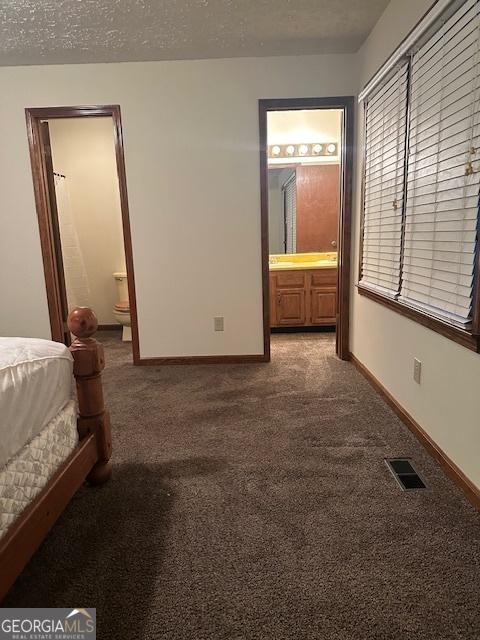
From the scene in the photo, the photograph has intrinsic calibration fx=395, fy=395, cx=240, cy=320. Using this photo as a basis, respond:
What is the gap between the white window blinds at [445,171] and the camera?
61.5 inches

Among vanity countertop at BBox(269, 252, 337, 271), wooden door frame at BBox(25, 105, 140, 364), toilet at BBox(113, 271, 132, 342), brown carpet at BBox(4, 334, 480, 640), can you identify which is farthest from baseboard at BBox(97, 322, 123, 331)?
brown carpet at BBox(4, 334, 480, 640)

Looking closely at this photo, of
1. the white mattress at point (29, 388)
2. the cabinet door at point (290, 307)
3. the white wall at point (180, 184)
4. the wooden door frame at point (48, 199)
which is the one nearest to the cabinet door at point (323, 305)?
the cabinet door at point (290, 307)

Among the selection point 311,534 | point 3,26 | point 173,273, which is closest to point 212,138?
point 173,273

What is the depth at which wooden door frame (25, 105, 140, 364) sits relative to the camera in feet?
10.3

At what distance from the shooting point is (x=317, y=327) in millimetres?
4508

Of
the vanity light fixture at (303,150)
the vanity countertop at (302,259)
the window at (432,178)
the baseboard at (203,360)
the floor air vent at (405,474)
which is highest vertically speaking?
the vanity light fixture at (303,150)

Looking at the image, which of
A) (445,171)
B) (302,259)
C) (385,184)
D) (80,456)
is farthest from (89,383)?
(302,259)

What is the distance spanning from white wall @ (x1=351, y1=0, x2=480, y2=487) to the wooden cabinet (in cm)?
117

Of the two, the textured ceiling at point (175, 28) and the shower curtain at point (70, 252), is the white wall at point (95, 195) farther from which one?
the textured ceiling at point (175, 28)

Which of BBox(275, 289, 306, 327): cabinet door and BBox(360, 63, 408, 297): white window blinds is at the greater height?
BBox(360, 63, 408, 297): white window blinds

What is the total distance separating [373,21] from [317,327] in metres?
2.80

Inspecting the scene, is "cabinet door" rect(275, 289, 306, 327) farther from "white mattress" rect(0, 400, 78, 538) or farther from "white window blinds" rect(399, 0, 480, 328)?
"white mattress" rect(0, 400, 78, 538)

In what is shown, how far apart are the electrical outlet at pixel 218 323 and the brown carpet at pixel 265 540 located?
116 cm

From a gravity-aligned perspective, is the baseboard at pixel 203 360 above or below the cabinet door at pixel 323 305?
below
